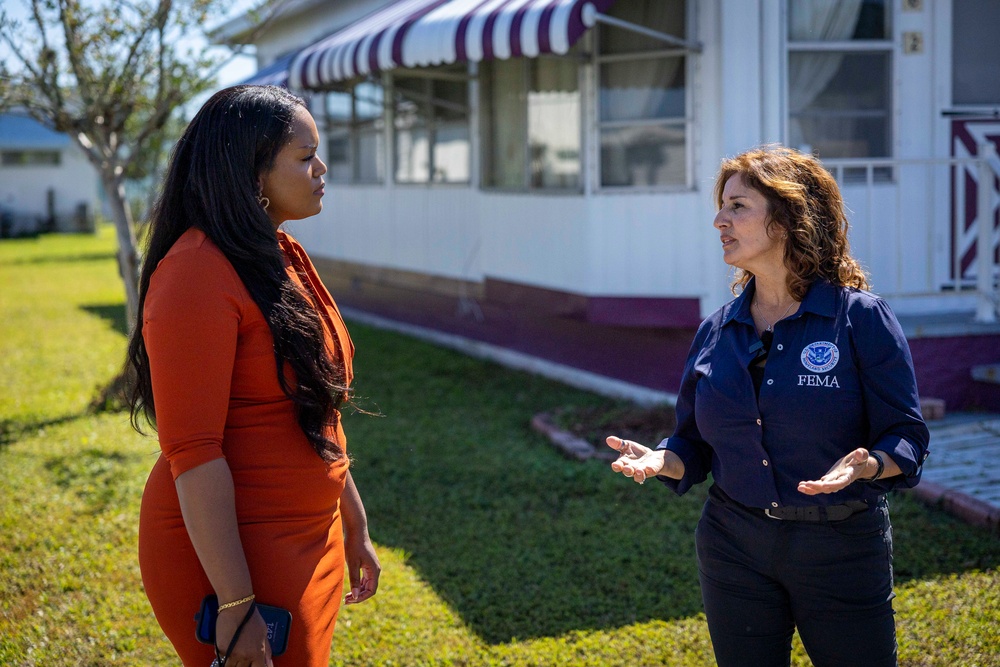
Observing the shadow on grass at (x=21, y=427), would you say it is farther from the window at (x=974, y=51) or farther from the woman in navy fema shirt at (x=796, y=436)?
the window at (x=974, y=51)

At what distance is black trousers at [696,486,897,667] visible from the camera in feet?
8.18

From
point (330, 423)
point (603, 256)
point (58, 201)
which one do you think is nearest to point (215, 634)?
point (330, 423)

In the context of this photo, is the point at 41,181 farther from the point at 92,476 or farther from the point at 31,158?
the point at 92,476

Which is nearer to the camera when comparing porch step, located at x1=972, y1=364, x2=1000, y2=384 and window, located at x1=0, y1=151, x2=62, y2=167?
porch step, located at x1=972, y1=364, x2=1000, y2=384

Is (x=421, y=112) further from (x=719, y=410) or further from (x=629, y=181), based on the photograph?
(x=719, y=410)

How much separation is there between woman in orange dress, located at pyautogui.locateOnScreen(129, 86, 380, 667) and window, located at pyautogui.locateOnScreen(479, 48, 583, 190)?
5.87 metres

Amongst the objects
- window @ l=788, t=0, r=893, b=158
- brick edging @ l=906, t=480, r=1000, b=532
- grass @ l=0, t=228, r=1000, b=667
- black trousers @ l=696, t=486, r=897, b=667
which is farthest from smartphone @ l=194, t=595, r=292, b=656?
window @ l=788, t=0, r=893, b=158

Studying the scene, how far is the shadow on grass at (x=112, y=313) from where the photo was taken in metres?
14.4

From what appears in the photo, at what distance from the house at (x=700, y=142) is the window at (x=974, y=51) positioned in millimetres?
13

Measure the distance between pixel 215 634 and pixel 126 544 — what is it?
3.70m

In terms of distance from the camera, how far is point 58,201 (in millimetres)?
40438

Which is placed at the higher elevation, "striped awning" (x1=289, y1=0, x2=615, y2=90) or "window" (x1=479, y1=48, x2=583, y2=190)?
"striped awning" (x1=289, y1=0, x2=615, y2=90)

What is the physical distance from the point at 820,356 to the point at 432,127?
29.6 feet

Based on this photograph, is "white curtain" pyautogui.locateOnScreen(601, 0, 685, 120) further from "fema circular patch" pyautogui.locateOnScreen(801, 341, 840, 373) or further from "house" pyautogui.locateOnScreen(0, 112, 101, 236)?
"house" pyautogui.locateOnScreen(0, 112, 101, 236)
